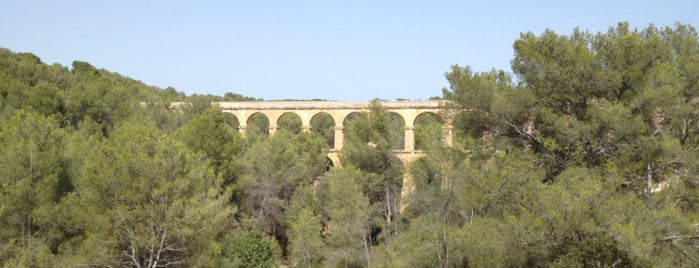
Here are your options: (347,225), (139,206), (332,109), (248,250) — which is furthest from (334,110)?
(139,206)

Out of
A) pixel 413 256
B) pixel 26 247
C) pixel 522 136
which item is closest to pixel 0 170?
pixel 26 247

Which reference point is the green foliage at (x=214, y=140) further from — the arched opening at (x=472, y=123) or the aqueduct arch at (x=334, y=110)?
the aqueduct arch at (x=334, y=110)

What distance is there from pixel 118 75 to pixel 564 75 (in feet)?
181

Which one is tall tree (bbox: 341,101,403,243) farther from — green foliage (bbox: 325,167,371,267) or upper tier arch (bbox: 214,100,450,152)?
upper tier arch (bbox: 214,100,450,152)

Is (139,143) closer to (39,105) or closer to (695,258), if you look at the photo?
(695,258)

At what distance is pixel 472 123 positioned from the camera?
12.0 m

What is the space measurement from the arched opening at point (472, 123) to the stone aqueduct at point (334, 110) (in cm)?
2343

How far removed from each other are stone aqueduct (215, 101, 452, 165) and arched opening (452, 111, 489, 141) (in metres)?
23.4

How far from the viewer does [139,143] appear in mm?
13852

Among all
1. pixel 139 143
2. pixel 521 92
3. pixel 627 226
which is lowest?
pixel 627 226

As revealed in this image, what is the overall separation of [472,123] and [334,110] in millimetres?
26272

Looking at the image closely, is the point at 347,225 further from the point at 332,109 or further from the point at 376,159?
the point at 332,109

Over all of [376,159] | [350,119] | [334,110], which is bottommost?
[376,159]

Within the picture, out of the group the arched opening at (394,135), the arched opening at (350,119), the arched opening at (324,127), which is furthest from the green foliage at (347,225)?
the arched opening at (324,127)
